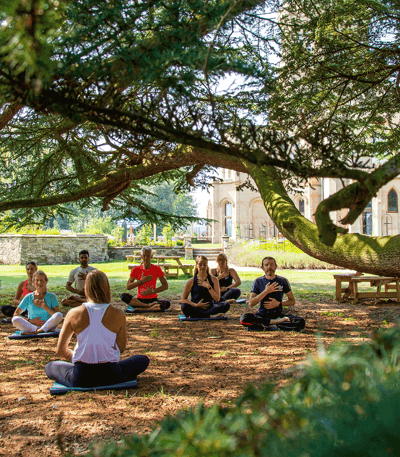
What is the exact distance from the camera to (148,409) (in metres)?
3.66

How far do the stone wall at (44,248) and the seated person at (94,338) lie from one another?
72.3 feet

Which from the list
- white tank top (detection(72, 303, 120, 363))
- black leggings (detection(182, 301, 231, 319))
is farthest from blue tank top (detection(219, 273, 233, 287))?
white tank top (detection(72, 303, 120, 363))

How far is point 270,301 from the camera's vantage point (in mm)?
7039

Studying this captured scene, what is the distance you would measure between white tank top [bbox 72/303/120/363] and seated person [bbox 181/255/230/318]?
386 centimetres

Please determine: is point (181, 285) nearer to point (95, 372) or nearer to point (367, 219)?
point (95, 372)

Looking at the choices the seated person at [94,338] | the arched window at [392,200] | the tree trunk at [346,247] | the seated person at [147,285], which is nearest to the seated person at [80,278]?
the seated person at [147,285]

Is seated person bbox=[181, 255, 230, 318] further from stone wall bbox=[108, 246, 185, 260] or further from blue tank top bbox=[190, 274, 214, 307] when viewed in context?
stone wall bbox=[108, 246, 185, 260]

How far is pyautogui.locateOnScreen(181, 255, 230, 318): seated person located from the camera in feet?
26.4

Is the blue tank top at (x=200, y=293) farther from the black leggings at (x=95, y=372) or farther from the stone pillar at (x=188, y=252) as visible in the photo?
the stone pillar at (x=188, y=252)

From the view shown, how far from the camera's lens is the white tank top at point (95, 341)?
4059 mm

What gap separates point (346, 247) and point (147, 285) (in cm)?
504

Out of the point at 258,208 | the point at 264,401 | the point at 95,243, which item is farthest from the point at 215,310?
the point at 258,208

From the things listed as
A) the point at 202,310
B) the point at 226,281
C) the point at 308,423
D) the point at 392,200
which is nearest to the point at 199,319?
the point at 202,310

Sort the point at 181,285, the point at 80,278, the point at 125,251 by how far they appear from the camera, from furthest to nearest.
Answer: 1. the point at 125,251
2. the point at 181,285
3. the point at 80,278
